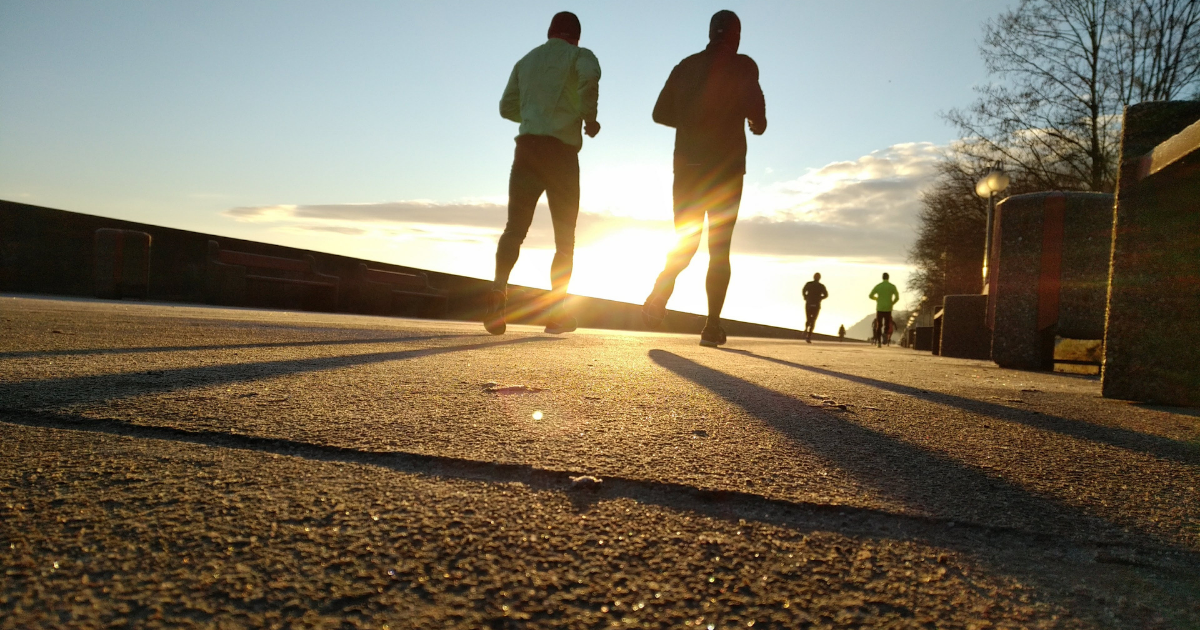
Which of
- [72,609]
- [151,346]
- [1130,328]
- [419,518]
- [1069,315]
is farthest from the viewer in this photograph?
[1069,315]

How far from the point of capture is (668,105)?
19.7 ft

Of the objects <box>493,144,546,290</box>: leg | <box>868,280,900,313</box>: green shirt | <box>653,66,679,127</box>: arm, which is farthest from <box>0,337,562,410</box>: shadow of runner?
<box>868,280,900,313</box>: green shirt

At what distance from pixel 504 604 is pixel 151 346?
9.80 feet

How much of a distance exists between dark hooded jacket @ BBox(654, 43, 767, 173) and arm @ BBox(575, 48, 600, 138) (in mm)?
511

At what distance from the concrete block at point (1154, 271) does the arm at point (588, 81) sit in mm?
3798

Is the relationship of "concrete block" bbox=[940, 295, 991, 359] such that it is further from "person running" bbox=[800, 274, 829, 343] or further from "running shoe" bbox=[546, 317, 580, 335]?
Result: "person running" bbox=[800, 274, 829, 343]

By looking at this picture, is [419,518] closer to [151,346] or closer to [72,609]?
[72,609]

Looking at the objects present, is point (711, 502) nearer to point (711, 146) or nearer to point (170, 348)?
point (170, 348)

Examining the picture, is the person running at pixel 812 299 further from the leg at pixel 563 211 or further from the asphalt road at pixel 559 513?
the asphalt road at pixel 559 513

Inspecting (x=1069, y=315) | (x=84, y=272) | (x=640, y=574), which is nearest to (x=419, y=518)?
(x=640, y=574)

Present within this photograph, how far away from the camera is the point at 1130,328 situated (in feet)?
9.24

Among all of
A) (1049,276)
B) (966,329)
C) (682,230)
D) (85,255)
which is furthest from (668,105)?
(85,255)

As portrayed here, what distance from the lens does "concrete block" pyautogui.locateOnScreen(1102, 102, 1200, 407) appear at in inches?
106

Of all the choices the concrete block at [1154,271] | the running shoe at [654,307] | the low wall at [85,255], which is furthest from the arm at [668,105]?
the low wall at [85,255]
